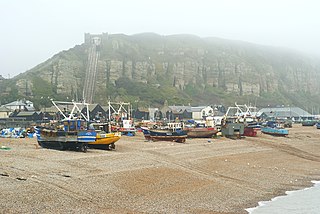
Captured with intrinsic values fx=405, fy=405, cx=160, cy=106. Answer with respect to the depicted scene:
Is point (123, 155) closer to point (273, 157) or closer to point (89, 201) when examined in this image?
point (89, 201)

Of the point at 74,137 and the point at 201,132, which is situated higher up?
the point at 74,137

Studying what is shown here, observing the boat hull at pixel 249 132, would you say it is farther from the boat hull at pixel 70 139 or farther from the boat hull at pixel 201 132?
the boat hull at pixel 70 139

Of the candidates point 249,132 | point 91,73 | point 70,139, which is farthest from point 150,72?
point 70,139

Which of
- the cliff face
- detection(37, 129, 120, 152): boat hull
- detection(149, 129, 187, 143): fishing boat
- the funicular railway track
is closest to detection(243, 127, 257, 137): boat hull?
detection(149, 129, 187, 143): fishing boat

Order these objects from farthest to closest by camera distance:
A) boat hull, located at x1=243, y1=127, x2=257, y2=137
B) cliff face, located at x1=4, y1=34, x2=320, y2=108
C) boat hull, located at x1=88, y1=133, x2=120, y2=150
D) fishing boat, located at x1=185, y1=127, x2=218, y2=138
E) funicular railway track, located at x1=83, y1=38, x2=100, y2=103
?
1. cliff face, located at x1=4, y1=34, x2=320, y2=108
2. funicular railway track, located at x1=83, y1=38, x2=100, y2=103
3. boat hull, located at x1=243, y1=127, x2=257, y2=137
4. fishing boat, located at x1=185, y1=127, x2=218, y2=138
5. boat hull, located at x1=88, y1=133, x2=120, y2=150

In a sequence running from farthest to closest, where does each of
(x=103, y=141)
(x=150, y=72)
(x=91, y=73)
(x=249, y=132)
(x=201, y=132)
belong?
(x=150, y=72) < (x=91, y=73) < (x=249, y=132) < (x=201, y=132) < (x=103, y=141)

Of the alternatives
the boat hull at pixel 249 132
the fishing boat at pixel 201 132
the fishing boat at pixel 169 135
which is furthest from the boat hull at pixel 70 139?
the boat hull at pixel 249 132

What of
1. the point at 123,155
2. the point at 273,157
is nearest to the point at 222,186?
the point at 123,155

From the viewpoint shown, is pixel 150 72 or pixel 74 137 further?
pixel 150 72

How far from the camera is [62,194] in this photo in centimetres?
1512

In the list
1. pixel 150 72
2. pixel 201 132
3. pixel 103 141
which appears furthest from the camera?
pixel 150 72

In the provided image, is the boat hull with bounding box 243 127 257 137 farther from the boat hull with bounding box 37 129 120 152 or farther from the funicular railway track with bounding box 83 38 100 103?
the funicular railway track with bounding box 83 38 100 103

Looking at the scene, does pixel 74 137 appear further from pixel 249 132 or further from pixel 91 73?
pixel 91 73

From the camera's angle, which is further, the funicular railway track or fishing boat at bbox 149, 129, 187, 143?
the funicular railway track
